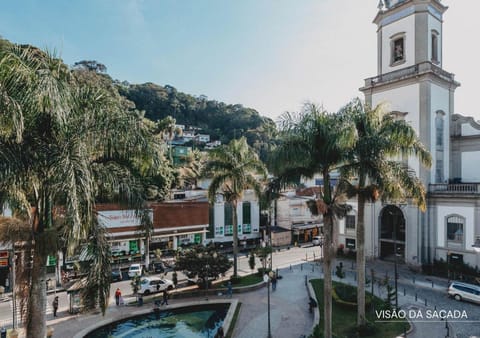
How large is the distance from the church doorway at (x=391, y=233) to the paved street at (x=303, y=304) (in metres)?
1.79

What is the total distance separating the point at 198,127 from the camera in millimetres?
115375

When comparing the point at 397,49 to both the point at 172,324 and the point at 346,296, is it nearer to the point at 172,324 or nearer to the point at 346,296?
the point at 346,296

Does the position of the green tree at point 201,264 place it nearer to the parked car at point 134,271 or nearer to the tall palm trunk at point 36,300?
the parked car at point 134,271

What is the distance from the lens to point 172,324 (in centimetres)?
1792

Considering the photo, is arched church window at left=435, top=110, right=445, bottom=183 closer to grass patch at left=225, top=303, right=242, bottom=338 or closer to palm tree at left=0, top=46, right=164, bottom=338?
grass patch at left=225, top=303, right=242, bottom=338

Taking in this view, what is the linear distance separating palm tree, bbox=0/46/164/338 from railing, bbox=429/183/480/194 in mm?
27844

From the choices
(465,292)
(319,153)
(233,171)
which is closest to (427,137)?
(465,292)

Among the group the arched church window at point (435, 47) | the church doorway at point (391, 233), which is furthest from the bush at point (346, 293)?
the arched church window at point (435, 47)

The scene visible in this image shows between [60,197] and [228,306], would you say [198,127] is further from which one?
[60,197]

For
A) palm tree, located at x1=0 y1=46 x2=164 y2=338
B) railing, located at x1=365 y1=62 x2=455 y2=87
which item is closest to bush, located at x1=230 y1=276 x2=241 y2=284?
palm tree, located at x1=0 y1=46 x2=164 y2=338

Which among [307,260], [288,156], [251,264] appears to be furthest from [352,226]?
[288,156]

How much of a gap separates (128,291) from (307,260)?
18851mm

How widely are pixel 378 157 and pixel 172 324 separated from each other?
561 inches

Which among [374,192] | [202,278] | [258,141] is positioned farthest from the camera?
[258,141]
